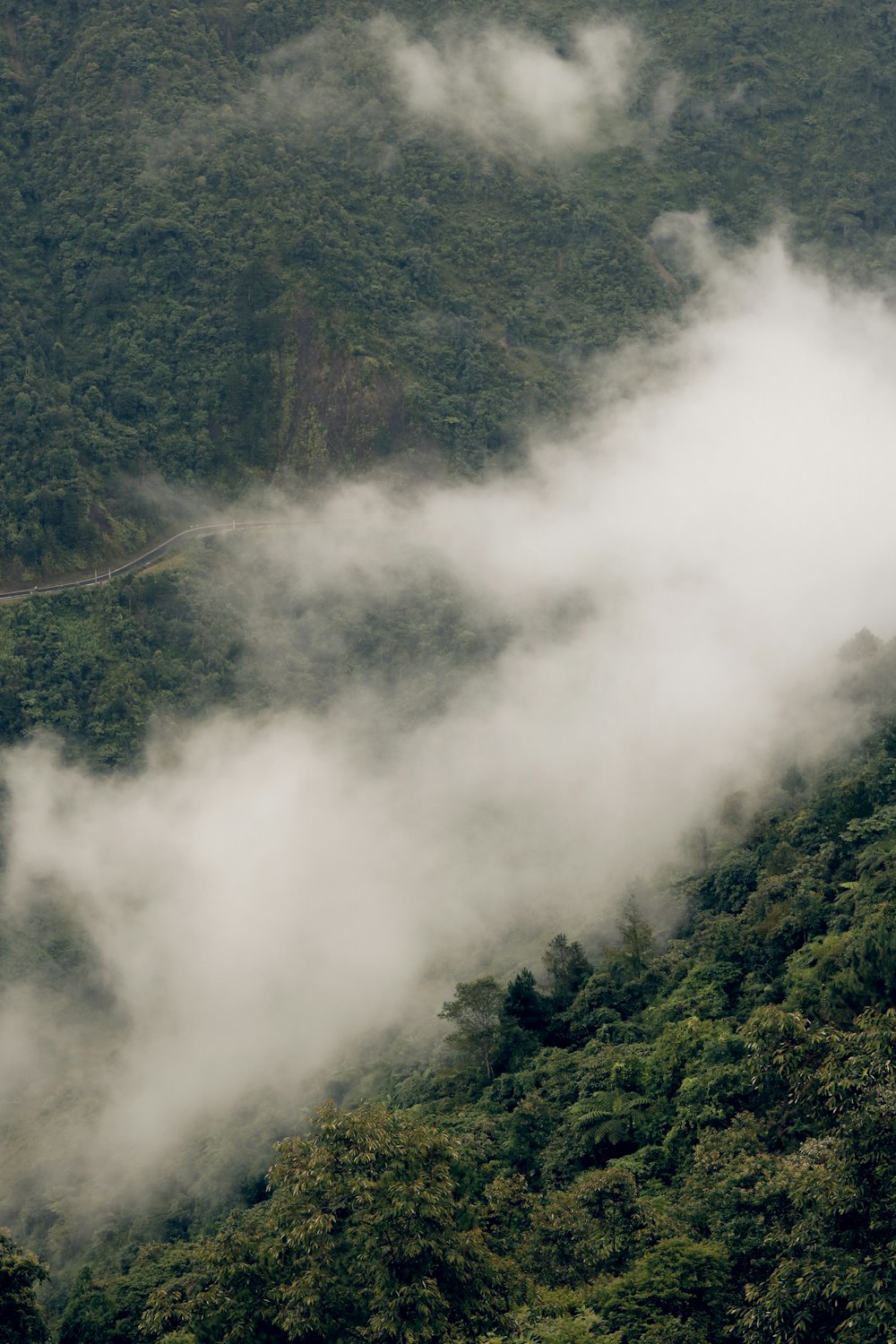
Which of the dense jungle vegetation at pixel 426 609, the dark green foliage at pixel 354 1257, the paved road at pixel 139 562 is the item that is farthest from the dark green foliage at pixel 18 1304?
the paved road at pixel 139 562

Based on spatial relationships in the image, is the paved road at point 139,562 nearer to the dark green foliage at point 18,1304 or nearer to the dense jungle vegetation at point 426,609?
the dense jungle vegetation at point 426,609

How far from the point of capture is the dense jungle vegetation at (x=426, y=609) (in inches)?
1673

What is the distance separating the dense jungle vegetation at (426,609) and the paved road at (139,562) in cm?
105

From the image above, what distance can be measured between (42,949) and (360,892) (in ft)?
52.7

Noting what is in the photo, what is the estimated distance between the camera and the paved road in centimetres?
10050

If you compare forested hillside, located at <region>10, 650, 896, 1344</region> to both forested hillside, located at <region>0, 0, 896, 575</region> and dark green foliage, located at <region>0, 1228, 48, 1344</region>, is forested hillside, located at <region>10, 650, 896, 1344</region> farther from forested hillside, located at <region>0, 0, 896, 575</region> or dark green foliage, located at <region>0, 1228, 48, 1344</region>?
forested hillside, located at <region>0, 0, 896, 575</region>

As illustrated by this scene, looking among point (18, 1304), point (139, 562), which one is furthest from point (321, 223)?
point (18, 1304)

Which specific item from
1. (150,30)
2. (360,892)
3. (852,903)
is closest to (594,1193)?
(852,903)

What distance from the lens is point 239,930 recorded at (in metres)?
94.9

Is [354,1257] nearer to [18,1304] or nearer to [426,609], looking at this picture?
[18,1304]

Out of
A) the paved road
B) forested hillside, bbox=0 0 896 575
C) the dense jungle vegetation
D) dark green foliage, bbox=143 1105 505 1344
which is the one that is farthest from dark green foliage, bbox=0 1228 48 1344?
forested hillside, bbox=0 0 896 575

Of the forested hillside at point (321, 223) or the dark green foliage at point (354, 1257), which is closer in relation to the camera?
the dark green foliage at point (354, 1257)

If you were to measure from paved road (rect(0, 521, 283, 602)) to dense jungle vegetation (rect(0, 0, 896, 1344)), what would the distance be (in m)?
1.05

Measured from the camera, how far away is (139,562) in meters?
104
